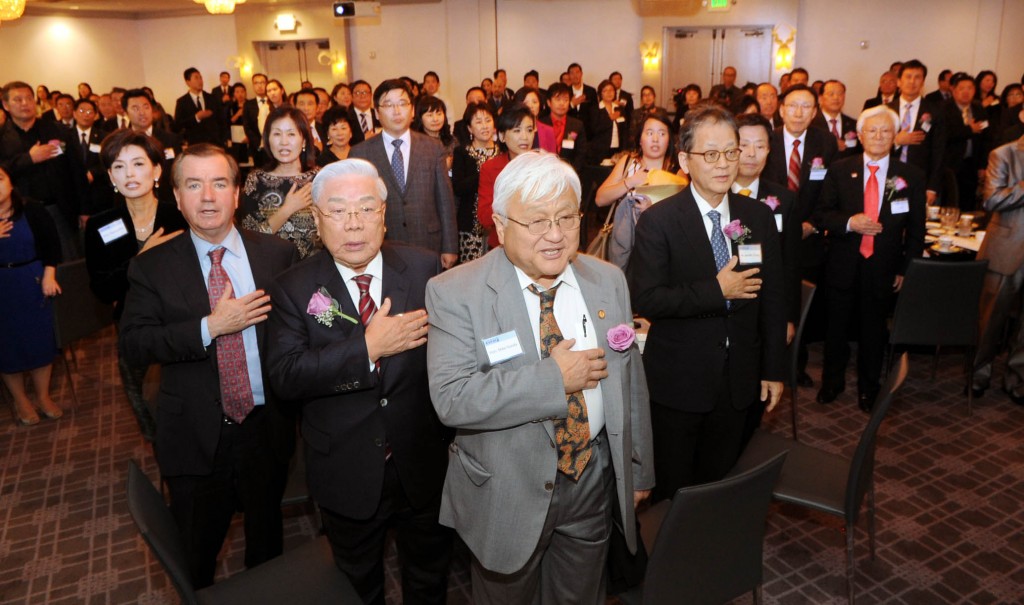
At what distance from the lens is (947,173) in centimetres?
754

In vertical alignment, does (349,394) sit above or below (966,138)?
below

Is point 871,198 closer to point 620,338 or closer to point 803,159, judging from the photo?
point 803,159

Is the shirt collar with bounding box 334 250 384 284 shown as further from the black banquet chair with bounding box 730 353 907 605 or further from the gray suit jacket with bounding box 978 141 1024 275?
the gray suit jacket with bounding box 978 141 1024 275

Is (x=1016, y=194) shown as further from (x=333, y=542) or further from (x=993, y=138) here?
(x=993, y=138)

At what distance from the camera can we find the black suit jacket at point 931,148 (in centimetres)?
717

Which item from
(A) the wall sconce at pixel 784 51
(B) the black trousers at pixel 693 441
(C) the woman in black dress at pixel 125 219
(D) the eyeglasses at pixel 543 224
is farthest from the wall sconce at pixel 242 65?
(D) the eyeglasses at pixel 543 224

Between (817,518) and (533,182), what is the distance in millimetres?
2701

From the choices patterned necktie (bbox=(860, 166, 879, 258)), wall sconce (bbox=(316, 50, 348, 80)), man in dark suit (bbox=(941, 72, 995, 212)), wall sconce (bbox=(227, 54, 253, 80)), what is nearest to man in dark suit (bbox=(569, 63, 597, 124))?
man in dark suit (bbox=(941, 72, 995, 212))

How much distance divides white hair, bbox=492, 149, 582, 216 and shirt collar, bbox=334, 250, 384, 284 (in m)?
0.58

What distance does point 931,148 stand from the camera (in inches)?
286

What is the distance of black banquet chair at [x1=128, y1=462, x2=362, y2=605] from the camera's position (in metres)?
2.00

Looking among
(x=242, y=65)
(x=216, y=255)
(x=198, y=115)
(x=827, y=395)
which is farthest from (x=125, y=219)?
(x=242, y=65)

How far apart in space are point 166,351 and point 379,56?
1534 centimetres

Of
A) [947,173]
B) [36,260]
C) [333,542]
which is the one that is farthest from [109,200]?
[947,173]
